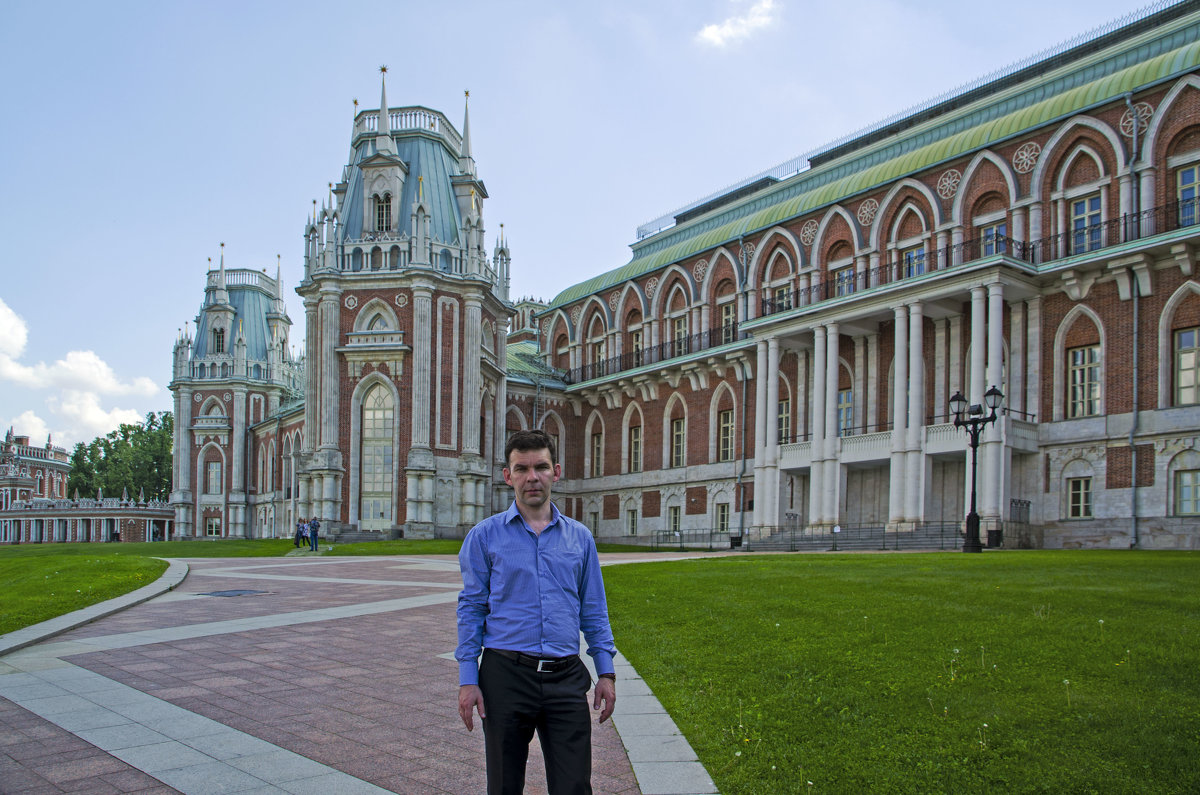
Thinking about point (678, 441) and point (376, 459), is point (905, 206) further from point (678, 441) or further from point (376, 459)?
point (376, 459)

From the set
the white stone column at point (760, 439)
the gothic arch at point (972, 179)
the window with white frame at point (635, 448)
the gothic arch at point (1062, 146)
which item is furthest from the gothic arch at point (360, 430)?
the gothic arch at point (1062, 146)

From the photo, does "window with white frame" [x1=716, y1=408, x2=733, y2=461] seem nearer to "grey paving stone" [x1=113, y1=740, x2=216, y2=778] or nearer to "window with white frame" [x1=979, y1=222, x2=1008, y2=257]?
"window with white frame" [x1=979, y1=222, x2=1008, y2=257]

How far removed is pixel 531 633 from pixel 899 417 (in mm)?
30543

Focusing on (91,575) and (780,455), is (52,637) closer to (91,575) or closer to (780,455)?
(91,575)

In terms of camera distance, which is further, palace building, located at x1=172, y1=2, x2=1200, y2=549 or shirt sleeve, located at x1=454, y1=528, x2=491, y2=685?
palace building, located at x1=172, y1=2, x2=1200, y2=549

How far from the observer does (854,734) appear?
7.00 meters

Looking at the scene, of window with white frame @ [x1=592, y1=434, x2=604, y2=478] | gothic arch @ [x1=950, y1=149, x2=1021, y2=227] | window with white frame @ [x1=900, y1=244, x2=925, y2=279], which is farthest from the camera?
window with white frame @ [x1=592, y1=434, x2=604, y2=478]

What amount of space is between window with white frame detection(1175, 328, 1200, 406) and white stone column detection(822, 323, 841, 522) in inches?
438

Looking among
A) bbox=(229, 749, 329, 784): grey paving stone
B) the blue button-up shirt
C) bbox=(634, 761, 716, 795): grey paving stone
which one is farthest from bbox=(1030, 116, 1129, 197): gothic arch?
bbox=(229, 749, 329, 784): grey paving stone

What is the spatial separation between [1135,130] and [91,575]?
3063 cm

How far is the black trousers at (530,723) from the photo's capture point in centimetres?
453

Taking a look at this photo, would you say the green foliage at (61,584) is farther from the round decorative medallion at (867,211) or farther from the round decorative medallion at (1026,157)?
the round decorative medallion at (1026,157)

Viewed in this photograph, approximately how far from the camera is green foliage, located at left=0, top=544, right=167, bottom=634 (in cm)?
1365

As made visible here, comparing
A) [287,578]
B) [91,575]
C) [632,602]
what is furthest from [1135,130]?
[91,575]
